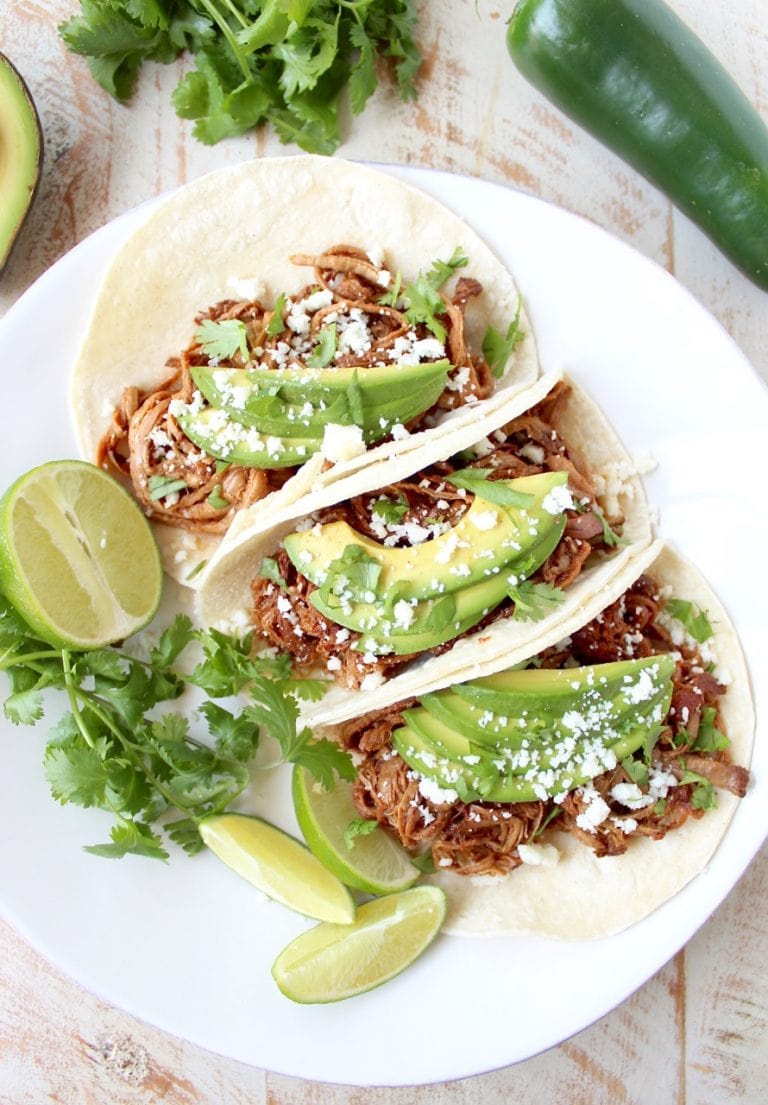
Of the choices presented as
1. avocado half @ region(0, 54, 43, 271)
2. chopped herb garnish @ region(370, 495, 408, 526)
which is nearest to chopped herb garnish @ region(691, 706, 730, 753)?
chopped herb garnish @ region(370, 495, 408, 526)

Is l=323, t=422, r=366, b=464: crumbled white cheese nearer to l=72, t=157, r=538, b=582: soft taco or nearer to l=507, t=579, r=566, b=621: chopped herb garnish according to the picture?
l=72, t=157, r=538, b=582: soft taco

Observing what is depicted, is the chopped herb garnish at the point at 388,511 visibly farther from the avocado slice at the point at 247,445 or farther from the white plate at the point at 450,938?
the white plate at the point at 450,938

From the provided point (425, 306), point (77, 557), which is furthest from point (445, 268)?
point (77, 557)

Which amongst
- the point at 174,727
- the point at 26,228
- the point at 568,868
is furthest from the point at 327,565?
the point at 26,228

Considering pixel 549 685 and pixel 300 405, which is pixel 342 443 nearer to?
pixel 300 405

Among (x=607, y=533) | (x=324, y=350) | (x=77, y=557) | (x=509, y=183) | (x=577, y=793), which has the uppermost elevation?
(x=509, y=183)
